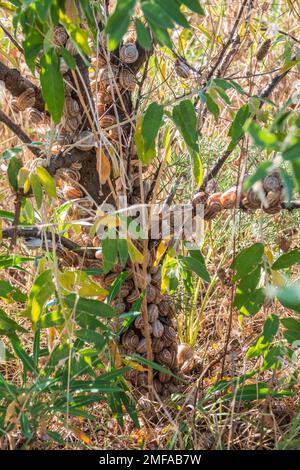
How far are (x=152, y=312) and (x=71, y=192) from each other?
0.95 ft

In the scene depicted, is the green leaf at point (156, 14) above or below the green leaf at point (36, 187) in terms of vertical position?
above

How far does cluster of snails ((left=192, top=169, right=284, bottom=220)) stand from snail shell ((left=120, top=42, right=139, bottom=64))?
0.93ft

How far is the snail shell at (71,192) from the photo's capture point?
127 centimetres

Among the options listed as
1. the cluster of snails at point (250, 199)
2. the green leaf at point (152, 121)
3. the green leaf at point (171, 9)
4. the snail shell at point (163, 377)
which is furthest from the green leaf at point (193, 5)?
the snail shell at point (163, 377)

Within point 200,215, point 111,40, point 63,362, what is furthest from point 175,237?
point 111,40

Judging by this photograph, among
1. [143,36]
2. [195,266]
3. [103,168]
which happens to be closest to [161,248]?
[195,266]

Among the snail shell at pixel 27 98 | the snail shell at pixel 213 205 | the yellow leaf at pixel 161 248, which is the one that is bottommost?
the yellow leaf at pixel 161 248

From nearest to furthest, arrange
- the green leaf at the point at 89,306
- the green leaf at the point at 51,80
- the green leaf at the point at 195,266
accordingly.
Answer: the green leaf at the point at 51,80
the green leaf at the point at 89,306
the green leaf at the point at 195,266

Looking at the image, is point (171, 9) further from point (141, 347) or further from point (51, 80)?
point (141, 347)

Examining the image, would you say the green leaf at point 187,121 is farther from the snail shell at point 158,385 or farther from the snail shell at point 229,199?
the snail shell at point 158,385

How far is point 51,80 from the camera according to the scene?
928 millimetres

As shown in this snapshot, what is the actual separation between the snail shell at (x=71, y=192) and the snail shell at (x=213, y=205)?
26 cm

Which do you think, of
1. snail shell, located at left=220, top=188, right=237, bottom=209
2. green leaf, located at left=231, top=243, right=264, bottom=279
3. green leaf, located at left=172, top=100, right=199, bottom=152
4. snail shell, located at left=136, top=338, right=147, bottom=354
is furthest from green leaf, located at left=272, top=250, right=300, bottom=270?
snail shell, located at left=136, top=338, right=147, bottom=354

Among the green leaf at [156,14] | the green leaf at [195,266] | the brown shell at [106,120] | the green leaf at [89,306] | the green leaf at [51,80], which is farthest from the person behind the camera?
the brown shell at [106,120]
